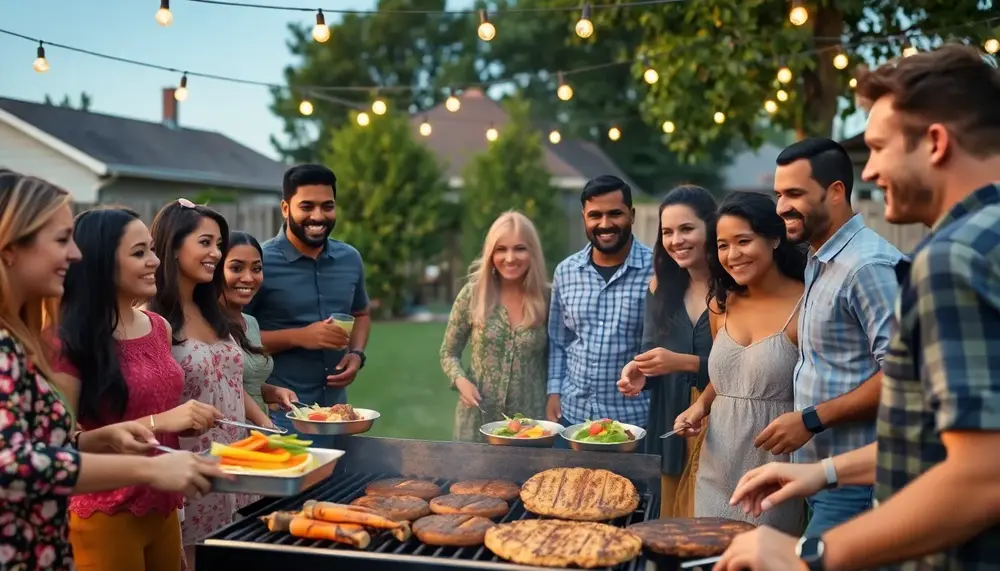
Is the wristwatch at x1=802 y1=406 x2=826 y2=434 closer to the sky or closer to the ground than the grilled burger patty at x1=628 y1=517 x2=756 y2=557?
closer to the sky

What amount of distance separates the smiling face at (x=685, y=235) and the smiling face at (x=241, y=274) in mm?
2421

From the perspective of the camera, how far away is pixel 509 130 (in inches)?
814

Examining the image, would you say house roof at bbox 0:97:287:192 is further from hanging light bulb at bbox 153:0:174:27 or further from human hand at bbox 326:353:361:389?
human hand at bbox 326:353:361:389

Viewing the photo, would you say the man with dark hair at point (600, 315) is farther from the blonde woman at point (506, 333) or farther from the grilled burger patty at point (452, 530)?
the grilled burger patty at point (452, 530)

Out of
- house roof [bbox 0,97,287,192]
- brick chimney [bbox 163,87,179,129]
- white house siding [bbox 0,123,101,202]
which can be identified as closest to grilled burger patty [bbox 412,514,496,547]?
house roof [bbox 0,97,287,192]

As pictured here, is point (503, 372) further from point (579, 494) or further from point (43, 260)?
point (43, 260)

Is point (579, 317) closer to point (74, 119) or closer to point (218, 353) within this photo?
point (218, 353)

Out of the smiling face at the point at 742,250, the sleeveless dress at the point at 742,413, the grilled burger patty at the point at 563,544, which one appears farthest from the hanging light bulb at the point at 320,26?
the grilled burger patty at the point at 563,544

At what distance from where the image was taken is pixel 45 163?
59.4ft

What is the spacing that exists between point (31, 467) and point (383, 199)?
17470 millimetres

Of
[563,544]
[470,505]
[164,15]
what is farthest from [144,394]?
[164,15]

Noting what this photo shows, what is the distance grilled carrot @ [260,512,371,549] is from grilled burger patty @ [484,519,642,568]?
0.45 meters

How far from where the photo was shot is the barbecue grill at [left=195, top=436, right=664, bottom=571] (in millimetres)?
2705

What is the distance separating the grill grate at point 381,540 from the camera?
2732 millimetres
